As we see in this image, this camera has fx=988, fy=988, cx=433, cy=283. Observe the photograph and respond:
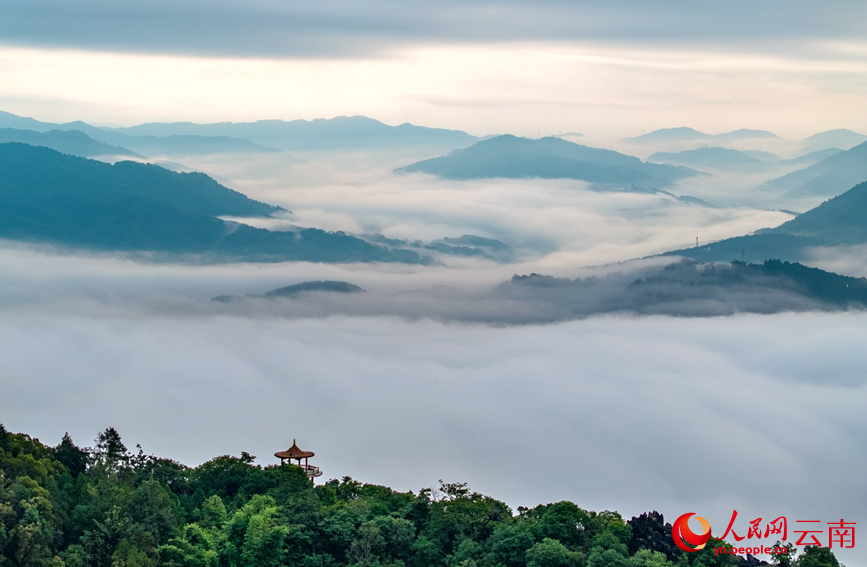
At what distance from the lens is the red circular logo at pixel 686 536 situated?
5534cm

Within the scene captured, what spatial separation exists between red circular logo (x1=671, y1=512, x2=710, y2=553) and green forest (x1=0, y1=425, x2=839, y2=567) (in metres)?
0.45

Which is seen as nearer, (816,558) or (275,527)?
(816,558)

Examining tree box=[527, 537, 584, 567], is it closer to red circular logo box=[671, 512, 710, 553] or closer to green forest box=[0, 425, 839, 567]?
green forest box=[0, 425, 839, 567]

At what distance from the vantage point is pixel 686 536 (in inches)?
2206

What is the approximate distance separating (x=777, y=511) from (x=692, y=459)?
103 feet

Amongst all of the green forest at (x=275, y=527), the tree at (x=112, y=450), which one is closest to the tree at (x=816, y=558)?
the green forest at (x=275, y=527)

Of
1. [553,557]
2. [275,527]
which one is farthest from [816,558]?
[275,527]

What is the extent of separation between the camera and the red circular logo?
55.3 m

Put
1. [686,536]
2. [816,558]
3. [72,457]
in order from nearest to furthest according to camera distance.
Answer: [816,558], [686,536], [72,457]

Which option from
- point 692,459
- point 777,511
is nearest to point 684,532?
point 777,511

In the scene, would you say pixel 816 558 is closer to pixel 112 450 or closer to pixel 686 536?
pixel 686 536

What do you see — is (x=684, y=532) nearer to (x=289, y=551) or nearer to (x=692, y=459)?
(x=289, y=551)

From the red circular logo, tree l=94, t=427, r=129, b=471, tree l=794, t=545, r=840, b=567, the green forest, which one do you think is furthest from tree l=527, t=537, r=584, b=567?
tree l=94, t=427, r=129, b=471

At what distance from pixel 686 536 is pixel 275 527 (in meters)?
23.3
